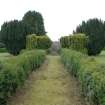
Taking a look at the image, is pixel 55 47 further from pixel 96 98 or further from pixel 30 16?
pixel 96 98

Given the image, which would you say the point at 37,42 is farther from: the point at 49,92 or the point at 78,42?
the point at 49,92

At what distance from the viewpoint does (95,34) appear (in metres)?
52.3

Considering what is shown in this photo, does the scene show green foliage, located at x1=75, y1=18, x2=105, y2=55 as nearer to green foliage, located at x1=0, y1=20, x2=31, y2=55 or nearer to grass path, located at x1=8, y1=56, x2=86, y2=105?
green foliage, located at x1=0, y1=20, x2=31, y2=55

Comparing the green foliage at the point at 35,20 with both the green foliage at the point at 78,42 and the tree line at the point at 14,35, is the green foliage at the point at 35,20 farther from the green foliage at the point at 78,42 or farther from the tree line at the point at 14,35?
the green foliage at the point at 78,42

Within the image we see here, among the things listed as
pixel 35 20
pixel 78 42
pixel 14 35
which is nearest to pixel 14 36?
pixel 14 35

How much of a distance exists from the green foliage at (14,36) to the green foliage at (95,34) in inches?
329

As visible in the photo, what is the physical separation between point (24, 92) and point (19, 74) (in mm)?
1204

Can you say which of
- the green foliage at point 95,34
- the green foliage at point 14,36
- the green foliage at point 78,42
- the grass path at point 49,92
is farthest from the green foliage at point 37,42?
the grass path at point 49,92

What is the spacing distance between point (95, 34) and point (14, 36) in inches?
429

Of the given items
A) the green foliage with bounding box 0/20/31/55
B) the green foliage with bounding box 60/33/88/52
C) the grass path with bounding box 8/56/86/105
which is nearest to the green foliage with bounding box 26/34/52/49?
the green foliage with bounding box 0/20/31/55

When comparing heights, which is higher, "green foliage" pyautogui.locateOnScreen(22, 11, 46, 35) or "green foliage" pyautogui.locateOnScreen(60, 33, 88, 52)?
"green foliage" pyautogui.locateOnScreen(22, 11, 46, 35)

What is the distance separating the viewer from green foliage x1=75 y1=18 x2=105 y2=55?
170 feet

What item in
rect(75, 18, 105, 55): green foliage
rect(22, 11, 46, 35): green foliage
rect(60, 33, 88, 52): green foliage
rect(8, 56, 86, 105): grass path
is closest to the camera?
rect(8, 56, 86, 105): grass path

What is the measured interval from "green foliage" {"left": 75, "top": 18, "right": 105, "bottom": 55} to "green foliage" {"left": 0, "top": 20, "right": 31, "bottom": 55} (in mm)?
8359
